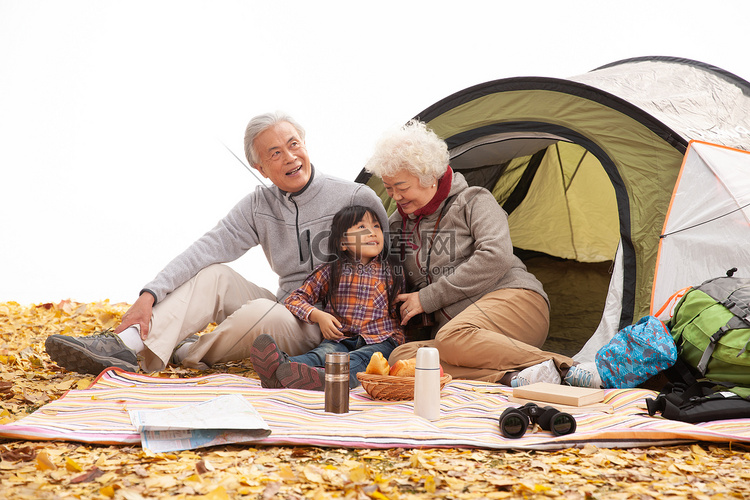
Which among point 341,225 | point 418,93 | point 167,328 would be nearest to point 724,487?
point 341,225

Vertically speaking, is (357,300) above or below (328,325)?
above

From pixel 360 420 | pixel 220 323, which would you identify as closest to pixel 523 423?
pixel 360 420

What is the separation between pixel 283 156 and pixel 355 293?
27.4 inches

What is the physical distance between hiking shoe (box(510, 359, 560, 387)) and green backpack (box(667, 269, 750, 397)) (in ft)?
1.39

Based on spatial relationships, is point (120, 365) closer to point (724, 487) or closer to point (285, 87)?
point (285, 87)

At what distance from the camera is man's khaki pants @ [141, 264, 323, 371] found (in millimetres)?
2492

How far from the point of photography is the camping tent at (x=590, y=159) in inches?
101

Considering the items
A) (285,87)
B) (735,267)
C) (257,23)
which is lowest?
(735,267)

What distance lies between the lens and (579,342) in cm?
318

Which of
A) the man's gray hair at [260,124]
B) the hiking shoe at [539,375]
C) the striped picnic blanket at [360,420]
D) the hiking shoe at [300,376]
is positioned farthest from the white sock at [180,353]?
the hiking shoe at [539,375]

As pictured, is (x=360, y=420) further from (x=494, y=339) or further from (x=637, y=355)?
(x=637, y=355)

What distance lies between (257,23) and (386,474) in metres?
2.95

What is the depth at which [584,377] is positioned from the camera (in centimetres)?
219

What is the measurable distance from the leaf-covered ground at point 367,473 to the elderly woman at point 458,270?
2.80 feet
